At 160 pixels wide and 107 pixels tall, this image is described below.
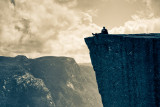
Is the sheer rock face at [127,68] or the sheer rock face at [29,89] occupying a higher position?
the sheer rock face at [127,68]

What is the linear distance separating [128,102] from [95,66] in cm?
534

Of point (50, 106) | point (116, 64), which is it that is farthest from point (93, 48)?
point (50, 106)

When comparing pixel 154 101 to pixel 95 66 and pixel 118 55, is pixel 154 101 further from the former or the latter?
pixel 95 66

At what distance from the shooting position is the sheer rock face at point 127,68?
48.1ft

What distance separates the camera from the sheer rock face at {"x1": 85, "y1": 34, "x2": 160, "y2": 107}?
577 inches

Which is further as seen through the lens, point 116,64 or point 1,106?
point 1,106

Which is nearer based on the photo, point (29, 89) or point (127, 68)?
point (127, 68)

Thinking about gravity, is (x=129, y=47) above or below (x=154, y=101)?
above

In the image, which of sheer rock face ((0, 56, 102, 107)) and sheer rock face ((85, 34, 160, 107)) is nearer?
sheer rock face ((85, 34, 160, 107))

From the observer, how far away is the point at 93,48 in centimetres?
1867

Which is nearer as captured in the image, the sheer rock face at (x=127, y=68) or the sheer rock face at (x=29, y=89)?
the sheer rock face at (x=127, y=68)

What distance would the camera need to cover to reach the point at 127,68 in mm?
16297

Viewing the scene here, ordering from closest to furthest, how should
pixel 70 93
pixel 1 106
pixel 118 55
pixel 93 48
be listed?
pixel 118 55, pixel 93 48, pixel 1 106, pixel 70 93

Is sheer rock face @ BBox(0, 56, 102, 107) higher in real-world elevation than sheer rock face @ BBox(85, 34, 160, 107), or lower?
lower
